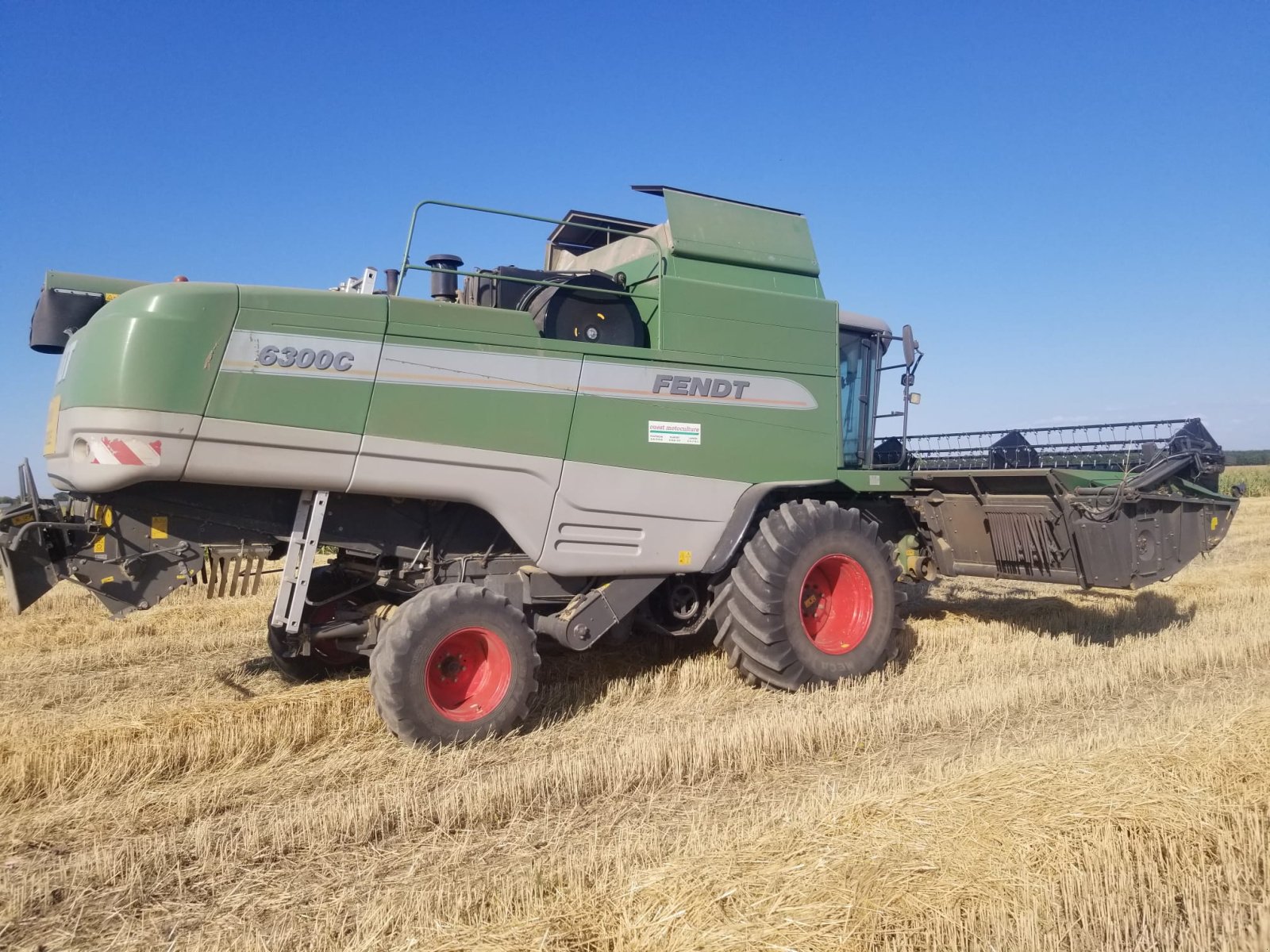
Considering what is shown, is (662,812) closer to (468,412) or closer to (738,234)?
(468,412)

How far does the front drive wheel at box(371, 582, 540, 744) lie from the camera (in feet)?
16.3

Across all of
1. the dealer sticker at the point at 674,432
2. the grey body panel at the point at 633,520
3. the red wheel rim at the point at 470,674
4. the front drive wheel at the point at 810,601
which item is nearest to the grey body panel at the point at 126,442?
the red wheel rim at the point at 470,674

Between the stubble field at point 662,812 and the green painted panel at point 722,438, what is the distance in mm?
1544

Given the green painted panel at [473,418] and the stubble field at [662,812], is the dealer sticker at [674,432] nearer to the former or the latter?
the green painted panel at [473,418]

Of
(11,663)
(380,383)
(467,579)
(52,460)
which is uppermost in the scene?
(380,383)

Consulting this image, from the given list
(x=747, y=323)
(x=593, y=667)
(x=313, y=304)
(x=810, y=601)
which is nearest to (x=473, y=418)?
(x=313, y=304)

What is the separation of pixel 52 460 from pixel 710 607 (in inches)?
157

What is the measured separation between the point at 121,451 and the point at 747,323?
3815mm

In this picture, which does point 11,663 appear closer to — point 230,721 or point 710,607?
point 230,721

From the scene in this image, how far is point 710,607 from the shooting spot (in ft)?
20.7

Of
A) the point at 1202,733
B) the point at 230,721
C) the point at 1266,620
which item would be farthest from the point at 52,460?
the point at 1266,620

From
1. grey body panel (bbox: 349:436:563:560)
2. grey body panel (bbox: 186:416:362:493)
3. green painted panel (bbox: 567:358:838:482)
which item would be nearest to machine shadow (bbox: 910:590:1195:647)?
green painted panel (bbox: 567:358:838:482)

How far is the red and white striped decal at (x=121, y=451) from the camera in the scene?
14.9 ft

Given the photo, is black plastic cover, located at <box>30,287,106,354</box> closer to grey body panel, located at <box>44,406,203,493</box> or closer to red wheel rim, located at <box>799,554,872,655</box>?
grey body panel, located at <box>44,406,203,493</box>
